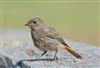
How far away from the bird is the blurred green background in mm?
7366

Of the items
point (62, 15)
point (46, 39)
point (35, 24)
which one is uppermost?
point (35, 24)

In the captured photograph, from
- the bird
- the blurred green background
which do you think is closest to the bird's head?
the bird

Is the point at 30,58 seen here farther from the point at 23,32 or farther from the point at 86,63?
the point at 23,32

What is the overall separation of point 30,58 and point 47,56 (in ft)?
1.25

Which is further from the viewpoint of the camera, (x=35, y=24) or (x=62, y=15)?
(x=62, y=15)

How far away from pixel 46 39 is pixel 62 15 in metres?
13.1

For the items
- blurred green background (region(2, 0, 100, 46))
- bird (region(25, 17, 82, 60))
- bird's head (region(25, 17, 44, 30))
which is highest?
bird's head (region(25, 17, 44, 30))

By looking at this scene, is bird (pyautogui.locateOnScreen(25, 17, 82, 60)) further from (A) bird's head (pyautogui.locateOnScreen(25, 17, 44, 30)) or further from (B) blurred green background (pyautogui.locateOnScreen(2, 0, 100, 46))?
(B) blurred green background (pyautogui.locateOnScreen(2, 0, 100, 46))

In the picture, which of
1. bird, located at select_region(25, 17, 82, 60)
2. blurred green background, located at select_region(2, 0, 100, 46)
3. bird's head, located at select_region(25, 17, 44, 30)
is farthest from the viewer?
blurred green background, located at select_region(2, 0, 100, 46)

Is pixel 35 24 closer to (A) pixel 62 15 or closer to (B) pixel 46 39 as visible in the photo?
(B) pixel 46 39

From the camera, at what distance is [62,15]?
77.7 ft

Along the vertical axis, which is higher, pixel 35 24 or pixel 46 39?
pixel 35 24

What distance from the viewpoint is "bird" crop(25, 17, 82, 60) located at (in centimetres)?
1048

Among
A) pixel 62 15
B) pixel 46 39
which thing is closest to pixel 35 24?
pixel 46 39
